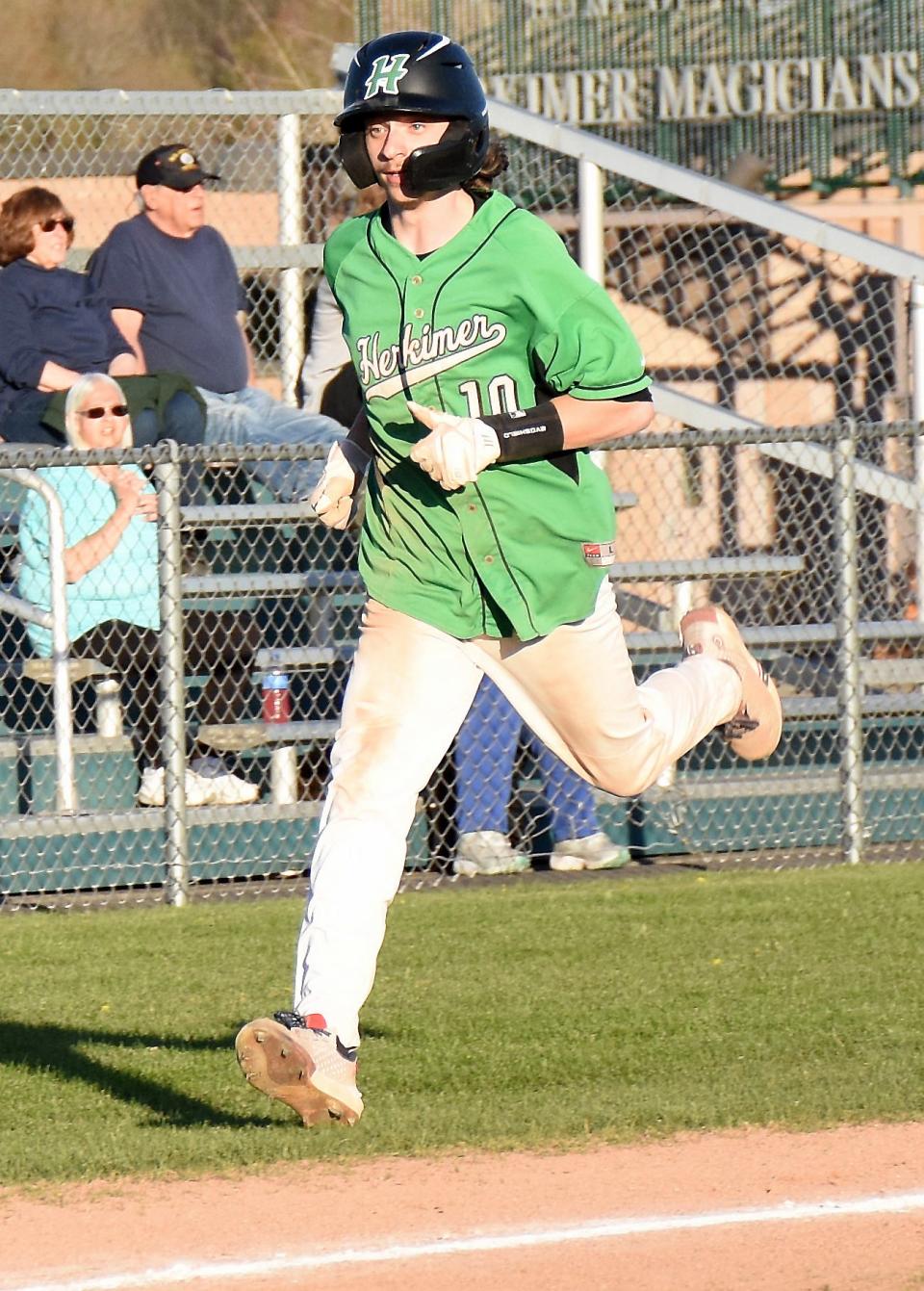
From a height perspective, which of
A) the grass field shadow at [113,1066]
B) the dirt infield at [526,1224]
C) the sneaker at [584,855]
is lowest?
the sneaker at [584,855]

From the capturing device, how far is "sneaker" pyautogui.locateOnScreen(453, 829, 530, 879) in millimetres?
8875

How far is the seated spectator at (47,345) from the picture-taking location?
926 cm

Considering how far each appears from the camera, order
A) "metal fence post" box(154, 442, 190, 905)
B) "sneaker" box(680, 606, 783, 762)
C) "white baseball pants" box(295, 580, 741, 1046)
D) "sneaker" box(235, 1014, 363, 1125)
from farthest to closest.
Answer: "metal fence post" box(154, 442, 190, 905)
"sneaker" box(680, 606, 783, 762)
"white baseball pants" box(295, 580, 741, 1046)
"sneaker" box(235, 1014, 363, 1125)

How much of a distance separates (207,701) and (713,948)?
2701 millimetres

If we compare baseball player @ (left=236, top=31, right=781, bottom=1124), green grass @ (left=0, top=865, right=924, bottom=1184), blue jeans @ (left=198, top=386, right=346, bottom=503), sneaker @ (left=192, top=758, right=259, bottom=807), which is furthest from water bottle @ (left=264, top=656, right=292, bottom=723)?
baseball player @ (left=236, top=31, right=781, bottom=1124)

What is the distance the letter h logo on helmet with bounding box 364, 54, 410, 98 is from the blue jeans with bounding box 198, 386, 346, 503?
5.09 meters

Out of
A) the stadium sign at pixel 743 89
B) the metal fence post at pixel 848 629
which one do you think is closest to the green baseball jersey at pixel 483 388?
the metal fence post at pixel 848 629

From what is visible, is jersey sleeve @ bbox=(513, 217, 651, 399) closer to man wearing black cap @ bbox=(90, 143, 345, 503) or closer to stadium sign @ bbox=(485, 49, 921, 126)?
man wearing black cap @ bbox=(90, 143, 345, 503)

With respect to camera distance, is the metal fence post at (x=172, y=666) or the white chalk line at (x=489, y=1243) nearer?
the white chalk line at (x=489, y=1243)

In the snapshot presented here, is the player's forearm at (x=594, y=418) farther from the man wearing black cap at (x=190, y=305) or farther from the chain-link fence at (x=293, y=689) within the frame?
the man wearing black cap at (x=190, y=305)

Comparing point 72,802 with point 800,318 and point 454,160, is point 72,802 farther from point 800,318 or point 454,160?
point 800,318

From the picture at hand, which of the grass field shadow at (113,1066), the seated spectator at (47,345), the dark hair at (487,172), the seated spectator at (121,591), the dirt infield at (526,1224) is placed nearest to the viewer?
the dirt infield at (526,1224)

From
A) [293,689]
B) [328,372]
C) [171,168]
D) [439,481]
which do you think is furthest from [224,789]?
[439,481]

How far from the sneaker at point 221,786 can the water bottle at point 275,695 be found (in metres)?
0.27
